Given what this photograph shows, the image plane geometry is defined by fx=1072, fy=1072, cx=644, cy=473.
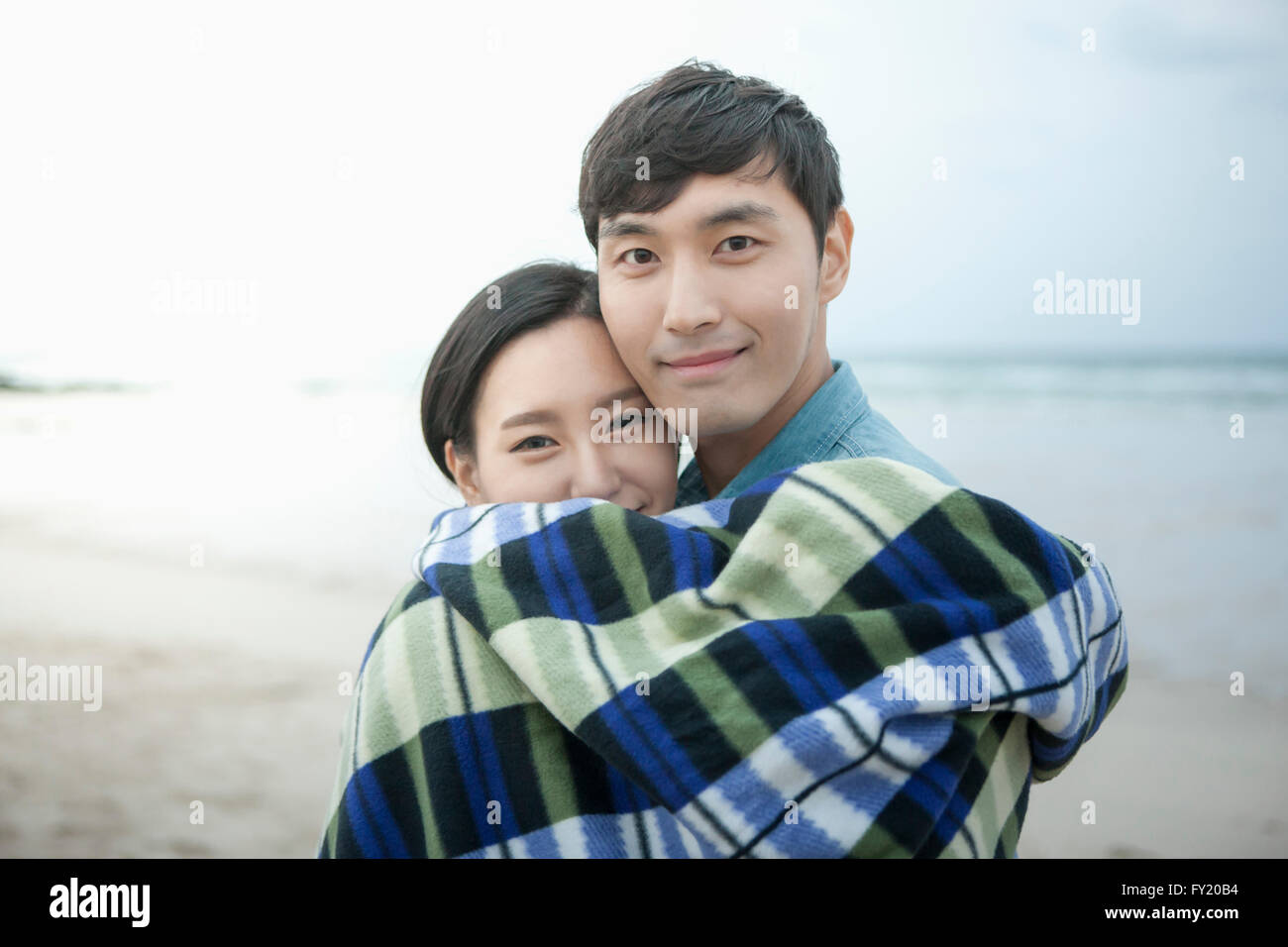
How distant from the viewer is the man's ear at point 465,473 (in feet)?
7.18

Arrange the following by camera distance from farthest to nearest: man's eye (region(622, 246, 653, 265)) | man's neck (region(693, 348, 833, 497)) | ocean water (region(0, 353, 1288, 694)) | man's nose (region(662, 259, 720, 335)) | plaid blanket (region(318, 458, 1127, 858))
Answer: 1. ocean water (region(0, 353, 1288, 694))
2. man's neck (region(693, 348, 833, 497))
3. man's eye (region(622, 246, 653, 265))
4. man's nose (region(662, 259, 720, 335))
5. plaid blanket (region(318, 458, 1127, 858))

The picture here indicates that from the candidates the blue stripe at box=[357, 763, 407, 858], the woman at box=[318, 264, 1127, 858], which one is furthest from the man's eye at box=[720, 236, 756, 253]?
the blue stripe at box=[357, 763, 407, 858]

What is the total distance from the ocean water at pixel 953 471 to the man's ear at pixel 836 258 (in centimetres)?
97

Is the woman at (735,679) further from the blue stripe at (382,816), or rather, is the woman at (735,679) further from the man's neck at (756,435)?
the man's neck at (756,435)

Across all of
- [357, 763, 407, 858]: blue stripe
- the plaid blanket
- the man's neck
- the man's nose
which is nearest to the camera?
the plaid blanket

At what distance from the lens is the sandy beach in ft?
14.5

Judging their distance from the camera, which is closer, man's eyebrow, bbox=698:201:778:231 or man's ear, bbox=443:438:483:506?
man's eyebrow, bbox=698:201:778:231

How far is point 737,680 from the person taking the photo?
1392 mm

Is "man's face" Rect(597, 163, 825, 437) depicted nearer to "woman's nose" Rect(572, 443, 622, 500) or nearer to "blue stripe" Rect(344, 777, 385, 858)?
"woman's nose" Rect(572, 443, 622, 500)

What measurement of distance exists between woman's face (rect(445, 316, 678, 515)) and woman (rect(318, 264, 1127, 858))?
32 cm

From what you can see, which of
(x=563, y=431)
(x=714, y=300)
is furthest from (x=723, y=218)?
(x=563, y=431)

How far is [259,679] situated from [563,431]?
14.7 ft

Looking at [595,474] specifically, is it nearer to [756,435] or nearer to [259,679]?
[756,435]

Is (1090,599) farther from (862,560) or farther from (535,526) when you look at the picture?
(535,526)
